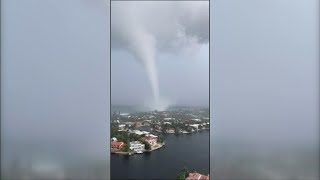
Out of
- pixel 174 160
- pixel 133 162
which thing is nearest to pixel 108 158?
pixel 133 162

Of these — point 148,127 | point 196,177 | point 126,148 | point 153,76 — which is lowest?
point 196,177

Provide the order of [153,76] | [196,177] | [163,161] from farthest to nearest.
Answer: [153,76]
[163,161]
[196,177]

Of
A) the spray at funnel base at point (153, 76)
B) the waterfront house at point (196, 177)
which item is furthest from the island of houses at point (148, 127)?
the waterfront house at point (196, 177)

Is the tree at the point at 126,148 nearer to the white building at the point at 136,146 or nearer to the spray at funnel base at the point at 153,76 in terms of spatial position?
the white building at the point at 136,146

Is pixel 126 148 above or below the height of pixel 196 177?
above

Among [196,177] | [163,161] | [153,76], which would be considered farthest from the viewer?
[153,76]

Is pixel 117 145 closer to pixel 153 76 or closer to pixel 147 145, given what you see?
pixel 147 145

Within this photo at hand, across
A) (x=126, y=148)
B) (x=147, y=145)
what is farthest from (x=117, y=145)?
(x=147, y=145)
